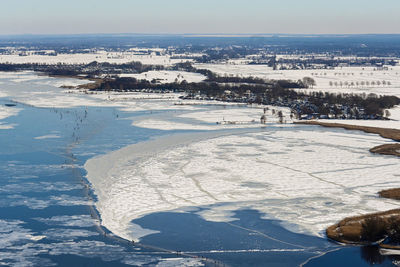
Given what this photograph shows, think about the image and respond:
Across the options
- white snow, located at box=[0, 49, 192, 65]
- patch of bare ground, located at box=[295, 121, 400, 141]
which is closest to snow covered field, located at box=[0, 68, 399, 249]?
patch of bare ground, located at box=[295, 121, 400, 141]

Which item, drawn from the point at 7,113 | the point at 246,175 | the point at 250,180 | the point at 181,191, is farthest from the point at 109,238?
the point at 7,113

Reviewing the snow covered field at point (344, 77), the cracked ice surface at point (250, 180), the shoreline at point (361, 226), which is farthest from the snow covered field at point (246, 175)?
the snow covered field at point (344, 77)

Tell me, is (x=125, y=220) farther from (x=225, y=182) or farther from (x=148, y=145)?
(x=148, y=145)

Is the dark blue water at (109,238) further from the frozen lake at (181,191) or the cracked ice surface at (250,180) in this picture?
the cracked ice surface at (250,180)

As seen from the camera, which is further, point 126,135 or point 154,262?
point 126,135

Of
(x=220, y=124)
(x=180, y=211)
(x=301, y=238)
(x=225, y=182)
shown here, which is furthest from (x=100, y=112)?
(x=301, y=238)

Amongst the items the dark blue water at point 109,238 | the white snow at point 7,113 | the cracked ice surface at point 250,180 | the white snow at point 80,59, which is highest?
the white snow at point 80,59

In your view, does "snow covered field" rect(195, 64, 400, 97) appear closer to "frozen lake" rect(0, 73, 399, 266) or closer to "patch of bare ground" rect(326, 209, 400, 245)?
"frozen lake" rect(0, 73, 399, 266)

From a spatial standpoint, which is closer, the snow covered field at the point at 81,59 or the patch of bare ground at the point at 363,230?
the patch of bare ground at the point at 363,230
